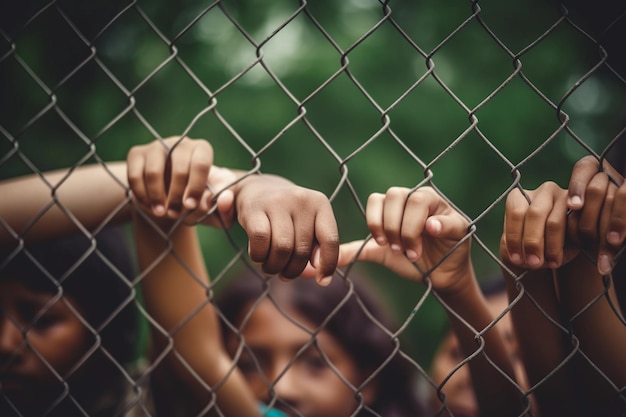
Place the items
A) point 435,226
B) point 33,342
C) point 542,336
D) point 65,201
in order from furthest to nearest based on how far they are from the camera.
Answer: point 33,342, point 65,201, point 542,336, point 435,226

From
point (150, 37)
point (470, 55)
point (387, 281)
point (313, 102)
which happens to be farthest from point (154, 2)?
point (387, 281)

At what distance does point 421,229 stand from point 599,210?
250mm

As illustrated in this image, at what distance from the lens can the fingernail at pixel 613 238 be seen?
0.75 m

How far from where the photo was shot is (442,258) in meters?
0.89

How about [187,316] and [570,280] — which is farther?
[187,316]

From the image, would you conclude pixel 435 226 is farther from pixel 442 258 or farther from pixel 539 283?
pixel 539 283

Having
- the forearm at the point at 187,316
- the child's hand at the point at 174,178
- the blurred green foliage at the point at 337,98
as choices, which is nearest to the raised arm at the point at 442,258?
the child's hand at the point at 174,178

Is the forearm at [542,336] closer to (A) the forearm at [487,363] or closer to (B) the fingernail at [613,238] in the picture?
(A) the forearm at [487,363]

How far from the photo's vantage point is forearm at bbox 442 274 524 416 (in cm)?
104

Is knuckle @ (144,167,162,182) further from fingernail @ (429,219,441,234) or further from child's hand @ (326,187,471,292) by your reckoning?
fingernail @ (429,219,441,234)

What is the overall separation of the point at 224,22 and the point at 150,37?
51cm

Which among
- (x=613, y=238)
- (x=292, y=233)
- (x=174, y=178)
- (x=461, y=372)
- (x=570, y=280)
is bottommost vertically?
(x=461, y=372)

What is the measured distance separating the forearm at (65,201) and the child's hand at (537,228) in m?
0.77

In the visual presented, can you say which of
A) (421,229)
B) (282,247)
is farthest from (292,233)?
(421,229)
